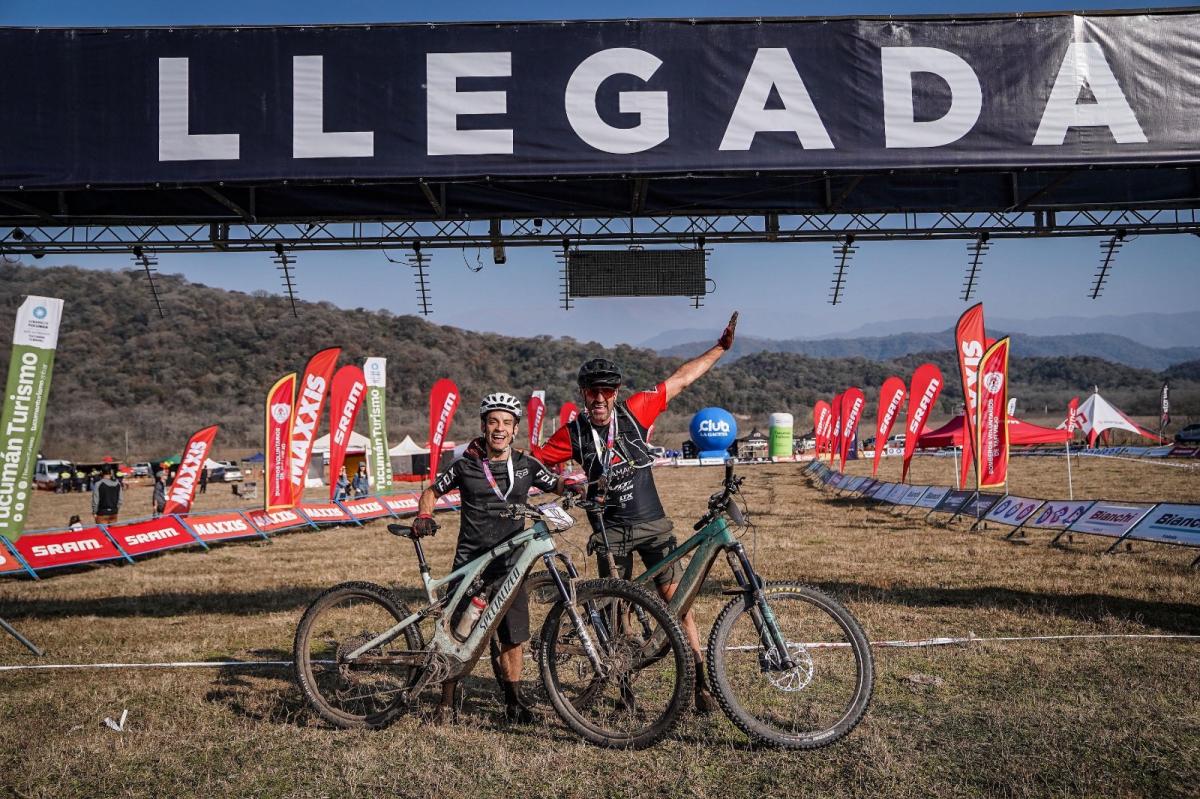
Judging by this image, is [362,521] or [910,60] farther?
[362,521]

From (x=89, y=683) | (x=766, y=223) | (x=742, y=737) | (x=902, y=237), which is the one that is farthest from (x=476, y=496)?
(x=902, y=237)

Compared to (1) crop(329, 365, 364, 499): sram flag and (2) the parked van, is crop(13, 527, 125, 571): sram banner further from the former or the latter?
(2) the parked van

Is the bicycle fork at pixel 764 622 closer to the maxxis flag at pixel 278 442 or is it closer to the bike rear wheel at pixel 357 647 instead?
the bike rear wheel at pixel 357 647

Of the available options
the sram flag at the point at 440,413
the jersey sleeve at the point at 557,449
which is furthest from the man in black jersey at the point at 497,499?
the sram flag at the point at 440,413

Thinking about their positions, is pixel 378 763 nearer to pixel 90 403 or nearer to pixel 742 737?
pixel 742 737

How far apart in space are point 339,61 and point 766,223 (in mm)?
4931

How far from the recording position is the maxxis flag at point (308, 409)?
62.8 ft

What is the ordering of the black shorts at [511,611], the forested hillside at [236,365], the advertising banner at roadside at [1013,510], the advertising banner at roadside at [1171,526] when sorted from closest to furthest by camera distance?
the black shorts at [511,611]
the advertising banner at roadside at [1171,526]
the advertising banner at roadside at [1013,510]
the forested hillside at [236,365]

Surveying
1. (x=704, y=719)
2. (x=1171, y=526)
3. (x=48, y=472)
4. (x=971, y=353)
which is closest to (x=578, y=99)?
(x=704, y=719)

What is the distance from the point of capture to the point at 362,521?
23.7 metres

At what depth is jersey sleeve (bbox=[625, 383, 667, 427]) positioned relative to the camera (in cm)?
607

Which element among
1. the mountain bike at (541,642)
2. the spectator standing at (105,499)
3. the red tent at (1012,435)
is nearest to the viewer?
the mountain bike at (541,642)

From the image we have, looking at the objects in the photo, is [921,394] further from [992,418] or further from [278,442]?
[278,442]

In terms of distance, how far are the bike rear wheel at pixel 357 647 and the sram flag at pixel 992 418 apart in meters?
13.5
